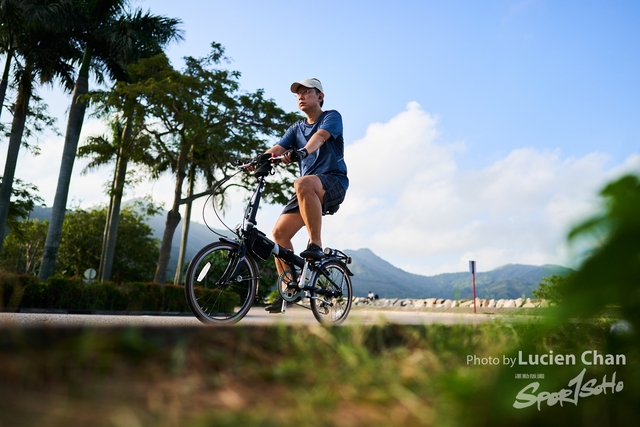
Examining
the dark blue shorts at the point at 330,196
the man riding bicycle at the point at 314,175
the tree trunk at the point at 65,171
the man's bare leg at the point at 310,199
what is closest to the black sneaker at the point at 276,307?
the man riding bicycle at the point at 314,175

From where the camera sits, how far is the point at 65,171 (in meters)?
21.8

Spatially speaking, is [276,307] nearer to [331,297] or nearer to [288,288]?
[288,288]

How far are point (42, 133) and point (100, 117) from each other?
656 cm

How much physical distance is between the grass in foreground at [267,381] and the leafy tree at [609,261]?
0.33ft

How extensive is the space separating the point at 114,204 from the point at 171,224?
9.00ft

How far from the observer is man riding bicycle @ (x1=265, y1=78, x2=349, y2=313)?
4727 millimetres

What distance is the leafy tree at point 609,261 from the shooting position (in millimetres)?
867

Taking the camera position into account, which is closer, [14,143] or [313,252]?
[313,252]

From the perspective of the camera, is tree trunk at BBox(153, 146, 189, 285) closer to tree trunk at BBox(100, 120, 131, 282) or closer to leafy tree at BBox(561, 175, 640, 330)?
tree trunk at BBox(100, 120, 131, 282)

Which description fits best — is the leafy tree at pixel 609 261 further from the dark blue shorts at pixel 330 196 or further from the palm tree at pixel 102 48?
the palm tree at pixel 102 48

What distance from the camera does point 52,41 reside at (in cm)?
2345

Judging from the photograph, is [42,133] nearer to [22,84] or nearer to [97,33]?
[22,84]

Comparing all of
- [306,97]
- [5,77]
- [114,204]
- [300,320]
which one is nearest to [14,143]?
[5,77]

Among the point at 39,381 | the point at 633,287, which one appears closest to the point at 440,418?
the point at 633,287
